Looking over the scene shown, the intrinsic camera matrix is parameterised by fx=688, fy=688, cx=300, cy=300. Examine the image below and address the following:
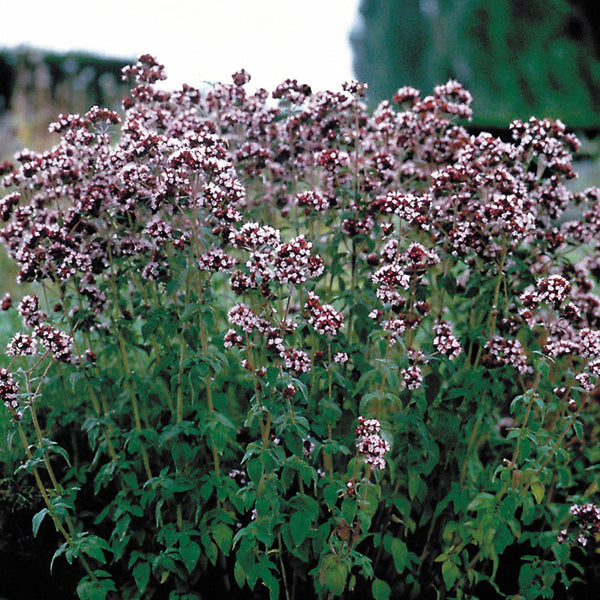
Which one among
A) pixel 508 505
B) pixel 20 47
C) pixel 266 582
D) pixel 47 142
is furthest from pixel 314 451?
pixel 20 47

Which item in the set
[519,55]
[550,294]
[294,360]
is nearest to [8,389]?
[294,360]

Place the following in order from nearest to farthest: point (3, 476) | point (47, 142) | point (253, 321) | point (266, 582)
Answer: point (253, 321)
point (266, 582)
point (3, 476)
point (47, 142)

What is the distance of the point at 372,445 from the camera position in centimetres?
322

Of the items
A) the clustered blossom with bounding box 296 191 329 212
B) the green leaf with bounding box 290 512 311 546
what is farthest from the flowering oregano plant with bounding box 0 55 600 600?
the clustered blossom with bounding box 296 191 329 212

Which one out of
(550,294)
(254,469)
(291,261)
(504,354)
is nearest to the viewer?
(291,261)

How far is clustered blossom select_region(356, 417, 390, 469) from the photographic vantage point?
3.20 meters

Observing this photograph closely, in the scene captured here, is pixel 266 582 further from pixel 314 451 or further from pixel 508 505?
pixel 508 505

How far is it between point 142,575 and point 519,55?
14910mm

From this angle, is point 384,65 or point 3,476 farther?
point 384,65

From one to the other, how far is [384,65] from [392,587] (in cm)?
1625

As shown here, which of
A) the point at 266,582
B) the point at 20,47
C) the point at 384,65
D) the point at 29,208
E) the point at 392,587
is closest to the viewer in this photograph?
the point at 266,582

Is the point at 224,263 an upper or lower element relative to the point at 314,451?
upper

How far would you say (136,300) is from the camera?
4188 millimetres

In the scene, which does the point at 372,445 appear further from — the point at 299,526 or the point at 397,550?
the point at 397,550
